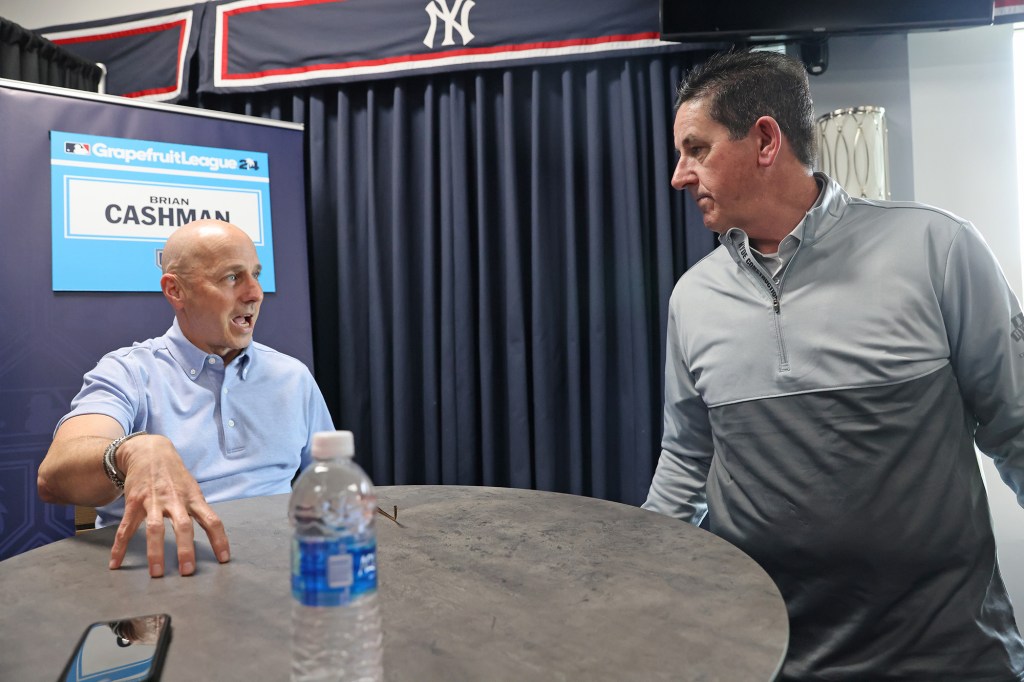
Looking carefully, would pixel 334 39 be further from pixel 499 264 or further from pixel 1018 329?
pixel 1018 329

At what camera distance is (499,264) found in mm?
3162

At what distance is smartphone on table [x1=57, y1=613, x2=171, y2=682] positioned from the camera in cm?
69

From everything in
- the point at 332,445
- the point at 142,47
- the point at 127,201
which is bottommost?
the point at 332,445

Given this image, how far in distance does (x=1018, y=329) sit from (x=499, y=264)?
210 centimetres

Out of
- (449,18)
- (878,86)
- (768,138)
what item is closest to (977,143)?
(878,86)

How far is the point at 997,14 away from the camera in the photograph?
2.52 meters

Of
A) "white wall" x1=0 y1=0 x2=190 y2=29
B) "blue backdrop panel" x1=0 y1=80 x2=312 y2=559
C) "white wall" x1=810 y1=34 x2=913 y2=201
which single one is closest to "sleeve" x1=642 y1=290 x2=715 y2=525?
"white wall" x1=810 y1=34 x2=913 y2=201

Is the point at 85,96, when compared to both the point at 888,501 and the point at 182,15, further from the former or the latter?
the point at 888,501

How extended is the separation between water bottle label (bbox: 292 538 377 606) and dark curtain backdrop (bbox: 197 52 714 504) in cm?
233

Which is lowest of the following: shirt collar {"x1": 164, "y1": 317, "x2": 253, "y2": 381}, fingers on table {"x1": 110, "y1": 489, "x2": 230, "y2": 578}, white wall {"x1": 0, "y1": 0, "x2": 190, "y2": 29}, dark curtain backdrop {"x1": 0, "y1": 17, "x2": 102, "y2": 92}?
fingers on table {"x1": 110, "y1": 489, "x2": 230, "y2": 578}

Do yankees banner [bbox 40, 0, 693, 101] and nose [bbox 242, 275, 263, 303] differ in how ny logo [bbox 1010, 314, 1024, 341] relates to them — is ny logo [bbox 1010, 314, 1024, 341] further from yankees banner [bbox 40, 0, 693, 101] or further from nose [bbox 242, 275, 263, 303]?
yankees banner [bbox 40, 0, 693, 101]

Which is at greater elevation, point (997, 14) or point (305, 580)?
point (997, 14)

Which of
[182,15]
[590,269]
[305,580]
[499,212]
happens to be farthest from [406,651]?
[182,15]

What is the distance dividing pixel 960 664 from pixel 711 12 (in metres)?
2.13
